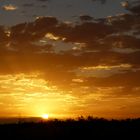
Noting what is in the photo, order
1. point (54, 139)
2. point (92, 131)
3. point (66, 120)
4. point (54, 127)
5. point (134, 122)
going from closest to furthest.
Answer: point (54, 139), point (92, 131), point (54, 127), point (134, 122), point (66, 120)

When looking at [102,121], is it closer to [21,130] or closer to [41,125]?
[41,125]

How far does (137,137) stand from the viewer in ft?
89.4

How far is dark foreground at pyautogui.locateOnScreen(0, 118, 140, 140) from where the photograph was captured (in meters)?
27.1

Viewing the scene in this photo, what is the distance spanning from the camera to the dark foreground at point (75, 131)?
27.1m

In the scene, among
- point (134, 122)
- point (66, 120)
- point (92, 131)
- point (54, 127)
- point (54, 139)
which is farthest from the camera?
point (66, 120)

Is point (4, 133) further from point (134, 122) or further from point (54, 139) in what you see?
point (134, 122)

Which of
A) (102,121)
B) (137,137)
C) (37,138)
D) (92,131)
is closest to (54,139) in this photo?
(37,138)

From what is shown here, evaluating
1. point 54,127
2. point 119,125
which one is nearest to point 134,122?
point 119,125

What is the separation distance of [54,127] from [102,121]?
181 inches

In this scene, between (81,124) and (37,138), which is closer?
(37,138)

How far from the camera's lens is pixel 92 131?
28328 mm

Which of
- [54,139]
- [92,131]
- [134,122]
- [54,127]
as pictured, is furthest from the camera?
[134,122]

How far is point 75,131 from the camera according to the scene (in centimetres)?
2839

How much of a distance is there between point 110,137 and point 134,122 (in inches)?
238
